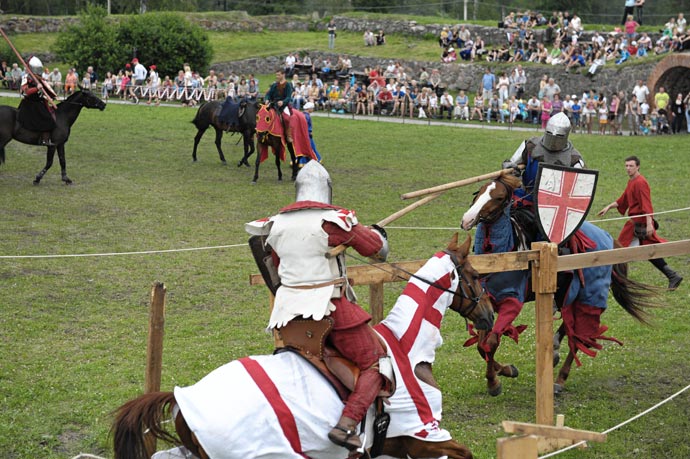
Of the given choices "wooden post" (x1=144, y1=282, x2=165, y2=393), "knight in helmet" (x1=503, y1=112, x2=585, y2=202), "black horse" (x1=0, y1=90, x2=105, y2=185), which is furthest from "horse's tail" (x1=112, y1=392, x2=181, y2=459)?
"black horse" (x1=0, y1=90, x2=105, y2=185)

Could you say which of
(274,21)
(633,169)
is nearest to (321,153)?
(633,169)

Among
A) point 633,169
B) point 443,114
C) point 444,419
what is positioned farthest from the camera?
point 443,114

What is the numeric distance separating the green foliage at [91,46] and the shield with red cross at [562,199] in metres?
32.6

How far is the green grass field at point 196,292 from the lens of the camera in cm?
741

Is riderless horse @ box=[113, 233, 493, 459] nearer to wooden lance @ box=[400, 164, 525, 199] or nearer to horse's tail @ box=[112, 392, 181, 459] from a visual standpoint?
horse's tail @ box=[112, 392, 181, 459]

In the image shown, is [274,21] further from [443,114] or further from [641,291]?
[641,291]

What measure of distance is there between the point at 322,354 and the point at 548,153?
12.5 feet

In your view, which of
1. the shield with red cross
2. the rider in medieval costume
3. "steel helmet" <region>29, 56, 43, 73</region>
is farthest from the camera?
"steel helmet" <region>29, 56, 43, 73</region>

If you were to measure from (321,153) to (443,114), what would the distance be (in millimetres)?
9835

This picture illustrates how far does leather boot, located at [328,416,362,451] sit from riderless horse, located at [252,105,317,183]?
45.3 ft

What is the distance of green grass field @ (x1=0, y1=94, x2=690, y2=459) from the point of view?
741cm

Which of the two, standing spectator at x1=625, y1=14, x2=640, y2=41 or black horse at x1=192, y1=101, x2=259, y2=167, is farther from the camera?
standing spectator at x1=625, y1=14, x2=640, y2=41

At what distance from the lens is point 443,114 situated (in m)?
30.9

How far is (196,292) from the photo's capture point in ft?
35.9
